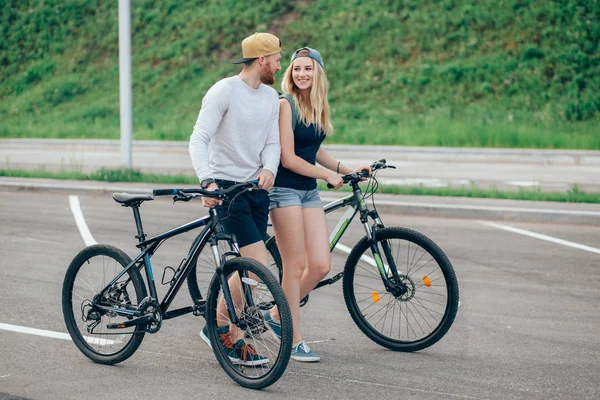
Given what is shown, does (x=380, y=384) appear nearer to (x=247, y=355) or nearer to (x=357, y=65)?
(x=247, y=355)

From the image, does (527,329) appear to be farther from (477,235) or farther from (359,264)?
(477,235)

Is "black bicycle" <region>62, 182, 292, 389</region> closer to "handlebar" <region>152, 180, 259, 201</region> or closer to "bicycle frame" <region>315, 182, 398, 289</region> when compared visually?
"handlebar" <region>152, 180, 259, 201</region>

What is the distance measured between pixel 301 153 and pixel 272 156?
37cm

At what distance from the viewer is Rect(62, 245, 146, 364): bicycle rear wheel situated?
542 centimetres

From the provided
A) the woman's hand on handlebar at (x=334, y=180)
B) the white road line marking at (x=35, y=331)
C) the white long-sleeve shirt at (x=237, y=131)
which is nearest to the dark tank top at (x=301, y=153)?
the woman's hand on handlebar at (x=334, y=180)

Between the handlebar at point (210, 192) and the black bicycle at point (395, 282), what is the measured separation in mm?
880

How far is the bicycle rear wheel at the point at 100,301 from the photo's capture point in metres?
5.42

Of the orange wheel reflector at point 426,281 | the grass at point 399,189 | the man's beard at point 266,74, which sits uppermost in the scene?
the man's beard at point 266,74

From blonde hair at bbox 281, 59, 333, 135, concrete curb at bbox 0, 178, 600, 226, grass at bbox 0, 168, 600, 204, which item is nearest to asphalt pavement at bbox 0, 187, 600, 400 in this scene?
blonde hair at bbox 281, 59, 333, 135

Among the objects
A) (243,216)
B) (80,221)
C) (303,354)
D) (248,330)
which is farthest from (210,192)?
(80,221)

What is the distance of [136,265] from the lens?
17.6 ft

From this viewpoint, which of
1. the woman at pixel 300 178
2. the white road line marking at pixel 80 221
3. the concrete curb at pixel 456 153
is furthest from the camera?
the concrete curb at pixel 456 153

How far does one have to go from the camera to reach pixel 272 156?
17.7ft

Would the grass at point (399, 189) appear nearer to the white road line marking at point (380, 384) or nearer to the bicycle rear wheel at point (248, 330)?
the white road line marking at point (380, 384)
